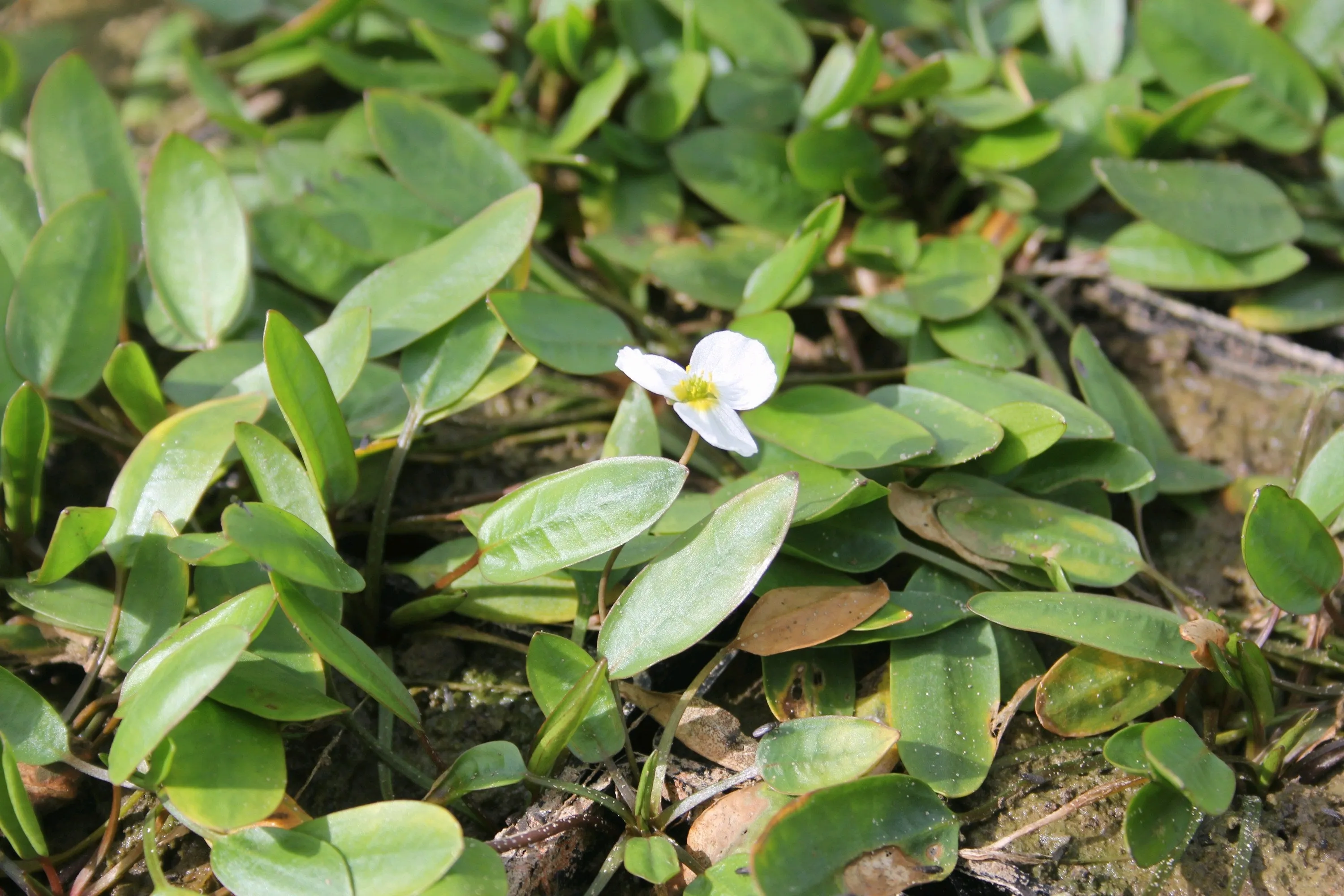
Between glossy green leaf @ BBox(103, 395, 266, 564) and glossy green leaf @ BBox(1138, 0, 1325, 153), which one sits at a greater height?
glossy green leaf @ BBox(1138, 0, 1325, 153)

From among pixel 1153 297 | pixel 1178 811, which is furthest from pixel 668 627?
pixel 1153 297

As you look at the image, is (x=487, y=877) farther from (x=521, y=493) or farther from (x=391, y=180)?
(x=391, y=180)

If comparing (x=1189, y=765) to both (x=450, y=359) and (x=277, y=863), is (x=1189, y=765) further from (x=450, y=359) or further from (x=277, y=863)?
(x=450, y=359)

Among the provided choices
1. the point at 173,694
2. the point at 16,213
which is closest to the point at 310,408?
the point at 173,694

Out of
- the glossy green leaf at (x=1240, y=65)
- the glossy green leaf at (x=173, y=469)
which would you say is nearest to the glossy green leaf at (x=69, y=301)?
the glossy green leaf at (x=173, y=469)

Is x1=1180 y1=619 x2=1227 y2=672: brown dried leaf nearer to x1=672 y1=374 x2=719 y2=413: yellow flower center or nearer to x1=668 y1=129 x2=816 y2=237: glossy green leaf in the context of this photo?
x1=672 y1=374 x2=719 y2=413: yellow flower center

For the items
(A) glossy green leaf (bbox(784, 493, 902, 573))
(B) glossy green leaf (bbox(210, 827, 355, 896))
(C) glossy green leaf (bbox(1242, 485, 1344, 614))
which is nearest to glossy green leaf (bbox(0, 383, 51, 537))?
(B) glossy green leaf (bbox(210, 827, 355, 896))

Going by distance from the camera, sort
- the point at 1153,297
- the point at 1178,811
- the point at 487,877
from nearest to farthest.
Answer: the point at 487,877 < the point at 1178,811 < the point at 1153,297
